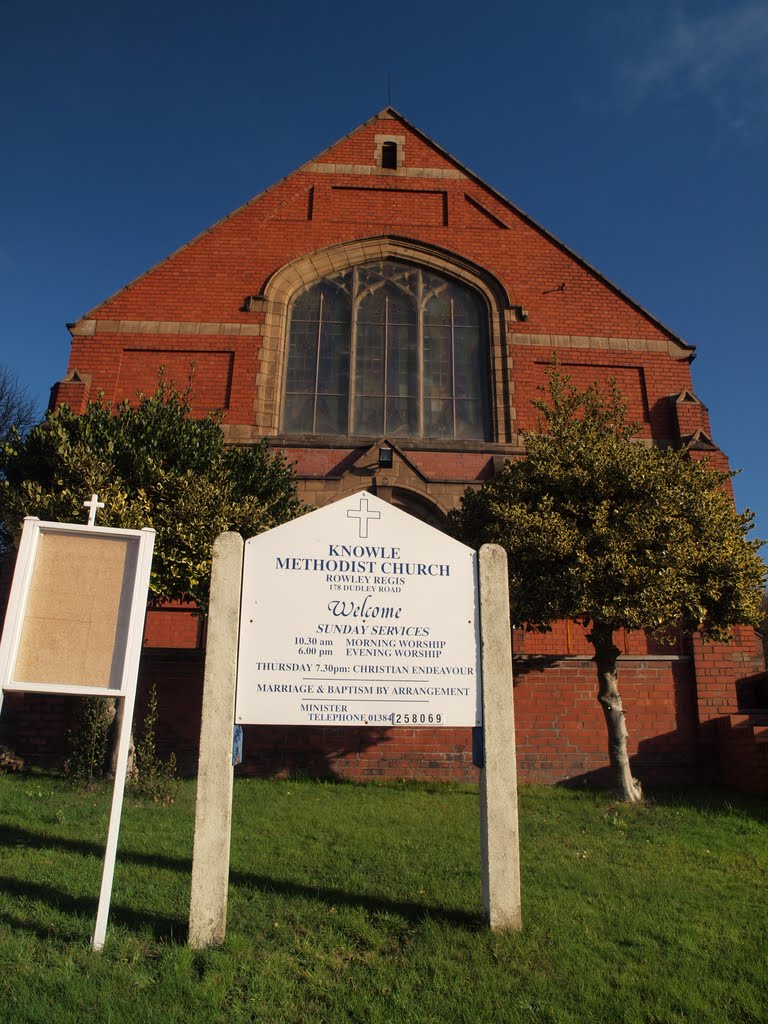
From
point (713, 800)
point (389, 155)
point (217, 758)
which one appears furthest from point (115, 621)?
point (389, 155)

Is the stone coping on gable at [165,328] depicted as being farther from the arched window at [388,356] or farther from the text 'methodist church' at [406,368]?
the arched window at [388,356]

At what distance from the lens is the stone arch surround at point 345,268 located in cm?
1531

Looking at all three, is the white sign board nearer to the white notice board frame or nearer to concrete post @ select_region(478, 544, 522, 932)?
concrete post @ select_region(478, 544, 522, 932)

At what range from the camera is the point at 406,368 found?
1597 centimetres

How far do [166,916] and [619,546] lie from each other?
7154 millimetres

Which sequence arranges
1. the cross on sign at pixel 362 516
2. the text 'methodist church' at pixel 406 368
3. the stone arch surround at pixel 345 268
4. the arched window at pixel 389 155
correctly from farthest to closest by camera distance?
the arched window at pixel 389 155, the stone arch surround at pixel 345 268, the text 'methodist church' at pixel 406 368, the cross on sign at pixel 362 516

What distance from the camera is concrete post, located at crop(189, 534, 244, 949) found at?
4695mm

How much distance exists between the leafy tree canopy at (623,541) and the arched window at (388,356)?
5.14 metres

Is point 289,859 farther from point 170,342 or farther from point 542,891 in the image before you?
point 170,342

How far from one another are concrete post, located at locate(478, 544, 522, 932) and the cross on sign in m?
0.95

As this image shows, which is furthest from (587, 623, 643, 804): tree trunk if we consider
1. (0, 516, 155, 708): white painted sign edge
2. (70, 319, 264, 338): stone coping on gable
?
(70, 319, 264, 338): stone coping on gable

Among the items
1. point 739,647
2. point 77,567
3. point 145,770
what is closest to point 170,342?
point 145,770

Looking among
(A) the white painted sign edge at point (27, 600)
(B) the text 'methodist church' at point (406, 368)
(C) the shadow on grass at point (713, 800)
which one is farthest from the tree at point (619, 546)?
(A) the white painted sign edge at point (27, 600)

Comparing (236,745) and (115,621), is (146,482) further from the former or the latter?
(236,745)
